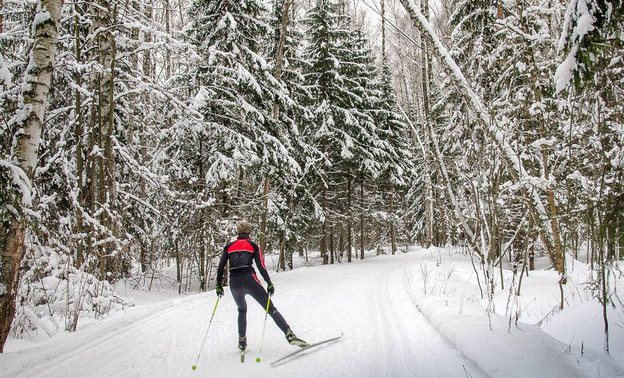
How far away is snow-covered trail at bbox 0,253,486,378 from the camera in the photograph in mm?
4121

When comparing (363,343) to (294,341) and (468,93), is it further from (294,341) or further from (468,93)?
(468,93)

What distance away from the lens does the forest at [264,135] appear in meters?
4.38

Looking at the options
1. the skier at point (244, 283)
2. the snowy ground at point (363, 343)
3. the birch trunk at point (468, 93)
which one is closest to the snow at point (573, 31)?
the birch trunk at point (468, 93)

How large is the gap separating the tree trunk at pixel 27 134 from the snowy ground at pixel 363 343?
2.86 feet

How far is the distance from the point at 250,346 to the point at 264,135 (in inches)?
310

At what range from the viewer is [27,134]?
4625 mm

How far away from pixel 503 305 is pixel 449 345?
104 inches

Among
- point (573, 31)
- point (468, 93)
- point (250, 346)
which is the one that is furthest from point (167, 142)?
point (573, 31)

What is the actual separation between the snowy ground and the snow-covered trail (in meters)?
0.01

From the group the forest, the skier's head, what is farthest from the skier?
the forest

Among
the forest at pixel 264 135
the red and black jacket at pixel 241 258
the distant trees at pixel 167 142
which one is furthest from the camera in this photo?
the distant trees at pixel 167 142

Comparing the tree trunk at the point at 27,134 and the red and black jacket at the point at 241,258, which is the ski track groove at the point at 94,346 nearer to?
the tree trunk at the point at 27,134

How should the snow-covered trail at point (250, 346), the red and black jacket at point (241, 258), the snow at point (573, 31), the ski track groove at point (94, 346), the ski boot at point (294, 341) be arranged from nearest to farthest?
the snow at point (573, 31)
the snow-covered trail at point (250, 346)
the ski track groove at point (94, 346)
the ski boot at point (294, 341)
the red and black jacket at point (241, 258)

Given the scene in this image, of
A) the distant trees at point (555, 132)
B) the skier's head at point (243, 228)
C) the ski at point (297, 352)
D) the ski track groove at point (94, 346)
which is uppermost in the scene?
the distant trees at point (555, 132)
